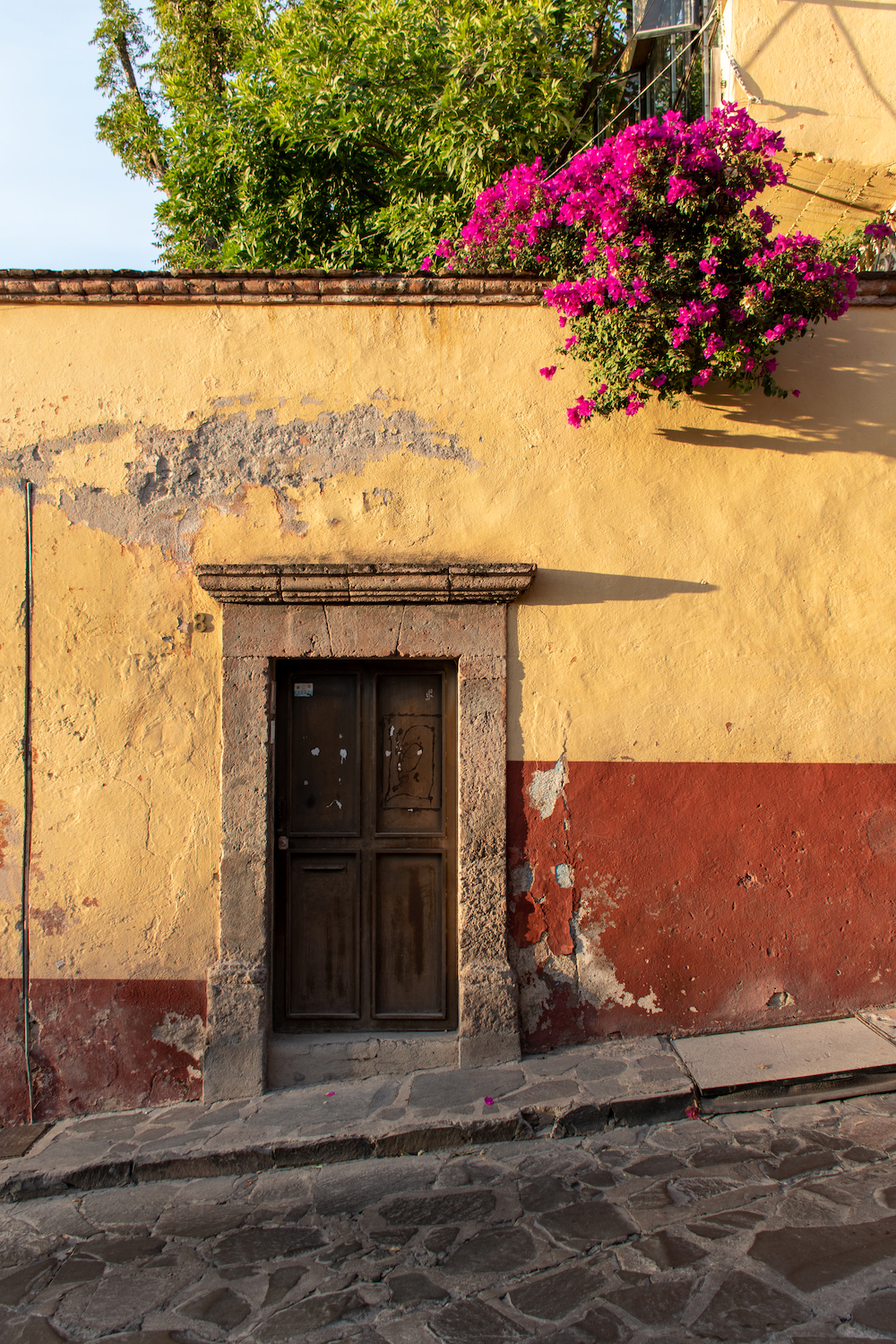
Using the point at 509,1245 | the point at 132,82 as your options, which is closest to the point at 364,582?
the point at 509,1245

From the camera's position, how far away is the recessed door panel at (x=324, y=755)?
15.7 ft

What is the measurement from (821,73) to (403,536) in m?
6.05

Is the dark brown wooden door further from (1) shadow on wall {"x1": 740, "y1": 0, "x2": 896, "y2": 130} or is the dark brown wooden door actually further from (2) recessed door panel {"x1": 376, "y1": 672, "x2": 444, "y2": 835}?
(1) shadow on wall {"x1": 740, "y1": 0, "x2": 896, "y2": 130}

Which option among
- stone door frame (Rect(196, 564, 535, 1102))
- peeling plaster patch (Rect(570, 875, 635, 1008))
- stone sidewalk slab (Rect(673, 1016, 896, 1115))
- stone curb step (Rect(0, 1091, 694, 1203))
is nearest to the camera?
stone curb step (Rect(0, 1091, 694, 1203))

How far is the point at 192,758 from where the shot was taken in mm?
4660

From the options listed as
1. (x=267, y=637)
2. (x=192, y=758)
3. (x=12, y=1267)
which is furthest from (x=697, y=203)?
(x=12, y=1267)

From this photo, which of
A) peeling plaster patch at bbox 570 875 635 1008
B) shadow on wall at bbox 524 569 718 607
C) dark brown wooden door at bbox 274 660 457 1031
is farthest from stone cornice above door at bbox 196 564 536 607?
peeling plaster patch at bbox 570 875 635 1008

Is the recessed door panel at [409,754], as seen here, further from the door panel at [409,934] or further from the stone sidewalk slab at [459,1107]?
the stone sidewalk slab at [459,1107]

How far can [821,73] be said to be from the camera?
7660mm

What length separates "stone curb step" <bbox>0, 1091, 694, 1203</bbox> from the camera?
3945 millimetres

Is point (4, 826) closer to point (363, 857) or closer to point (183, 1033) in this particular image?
point (183, 1033)

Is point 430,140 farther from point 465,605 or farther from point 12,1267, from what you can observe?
point 12,1267

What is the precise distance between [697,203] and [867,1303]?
14.2 feet

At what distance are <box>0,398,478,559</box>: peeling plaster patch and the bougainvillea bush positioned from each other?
2.99 feet
